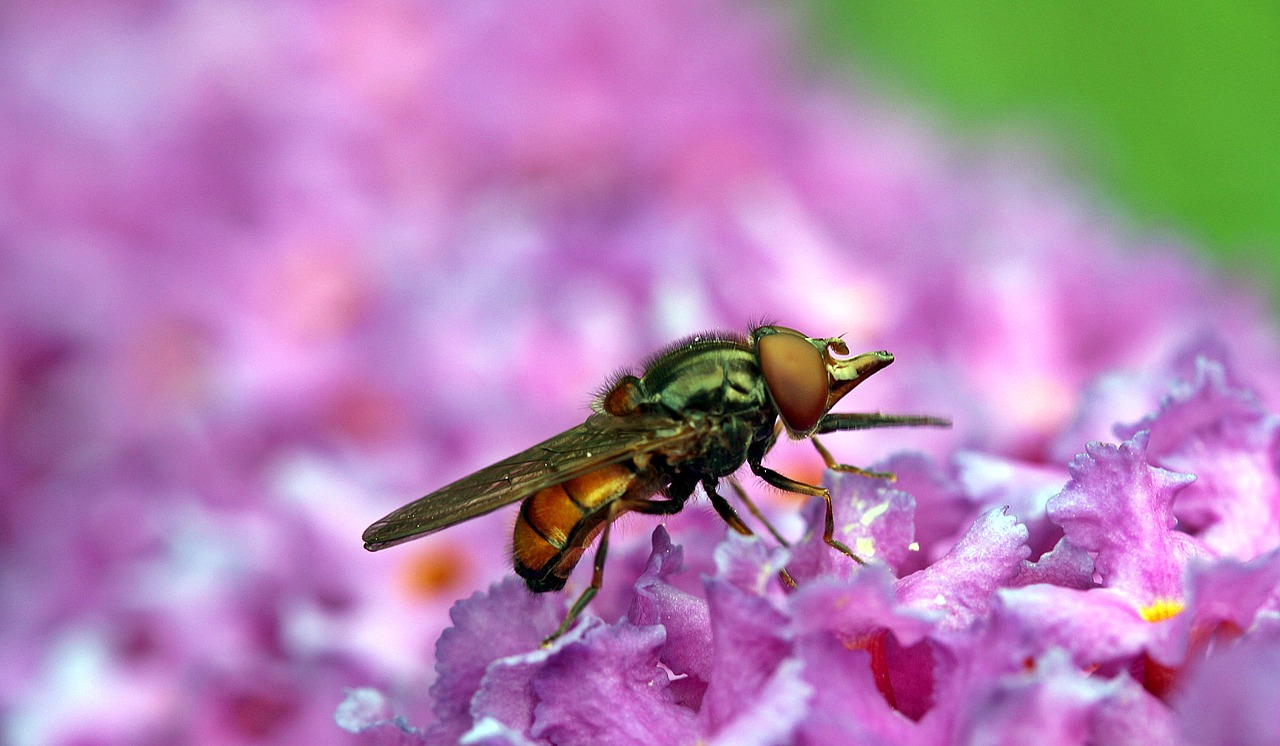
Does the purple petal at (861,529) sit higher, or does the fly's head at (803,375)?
the fly's head at (803,375)

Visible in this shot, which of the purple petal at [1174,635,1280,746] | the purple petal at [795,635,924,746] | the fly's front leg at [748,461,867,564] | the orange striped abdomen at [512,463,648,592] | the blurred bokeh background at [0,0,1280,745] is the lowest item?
the purple petal at [1174,635,1280,746]

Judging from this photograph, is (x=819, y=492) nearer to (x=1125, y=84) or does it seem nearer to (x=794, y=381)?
(x=794, y=381)

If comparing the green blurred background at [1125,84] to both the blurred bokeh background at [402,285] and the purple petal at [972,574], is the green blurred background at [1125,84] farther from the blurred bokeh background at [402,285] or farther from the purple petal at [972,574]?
the purple petal at [972,574]

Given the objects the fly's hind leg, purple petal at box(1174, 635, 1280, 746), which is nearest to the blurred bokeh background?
the fly's hind leg

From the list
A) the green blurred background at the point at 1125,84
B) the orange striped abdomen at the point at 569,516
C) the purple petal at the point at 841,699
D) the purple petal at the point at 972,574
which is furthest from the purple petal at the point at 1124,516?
the green blurred background at the point at 1125,84

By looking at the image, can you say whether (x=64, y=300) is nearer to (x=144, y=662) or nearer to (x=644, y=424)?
(x=144, y=662)

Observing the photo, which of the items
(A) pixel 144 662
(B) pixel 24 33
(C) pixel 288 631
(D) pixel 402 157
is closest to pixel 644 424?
(C) pixel 288 631

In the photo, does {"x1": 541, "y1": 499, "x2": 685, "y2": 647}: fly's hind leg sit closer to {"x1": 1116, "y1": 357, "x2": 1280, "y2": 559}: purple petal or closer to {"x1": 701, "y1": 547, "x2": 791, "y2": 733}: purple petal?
{"x1": 701, "y1": 547, "x2": 791, "y2": 733}: purple petal

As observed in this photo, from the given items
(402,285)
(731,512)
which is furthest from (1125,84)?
(731,512)
